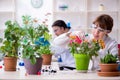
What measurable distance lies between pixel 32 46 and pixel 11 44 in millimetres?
350

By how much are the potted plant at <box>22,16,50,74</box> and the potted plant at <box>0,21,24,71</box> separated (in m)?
0.15

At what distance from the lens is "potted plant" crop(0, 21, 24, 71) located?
7.61ft

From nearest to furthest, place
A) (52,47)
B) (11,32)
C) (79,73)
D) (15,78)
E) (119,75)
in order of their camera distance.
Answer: (15,78)
(119,75)
(79,73)
(11,32)
(52,47)

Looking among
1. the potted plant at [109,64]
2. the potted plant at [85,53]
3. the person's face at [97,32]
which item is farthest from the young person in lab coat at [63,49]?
the potted plant at [109,64]

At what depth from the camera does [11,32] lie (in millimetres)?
2332

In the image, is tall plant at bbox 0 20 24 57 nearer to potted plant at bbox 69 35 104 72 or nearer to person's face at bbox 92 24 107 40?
potted plant at bbox 69 35 104 72

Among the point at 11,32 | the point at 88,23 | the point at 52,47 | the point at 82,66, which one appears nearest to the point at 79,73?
the point at 82,66

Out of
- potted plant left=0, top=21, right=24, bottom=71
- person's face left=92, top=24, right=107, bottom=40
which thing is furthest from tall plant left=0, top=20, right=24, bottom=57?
person's face left=92, top=24, right=107, bottom=40

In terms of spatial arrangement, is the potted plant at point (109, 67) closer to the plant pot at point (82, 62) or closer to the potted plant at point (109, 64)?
the potted plant at point (109, 64)

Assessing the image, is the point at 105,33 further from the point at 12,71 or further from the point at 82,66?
the point at 12,71

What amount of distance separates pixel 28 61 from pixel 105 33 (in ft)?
3.51

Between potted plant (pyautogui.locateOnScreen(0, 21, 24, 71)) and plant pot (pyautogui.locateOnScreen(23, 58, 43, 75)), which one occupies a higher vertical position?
potted plant (pyautogui.locateOnScreen(0, 21, 24, 71))

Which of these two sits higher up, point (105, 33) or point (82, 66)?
point (105, 33)

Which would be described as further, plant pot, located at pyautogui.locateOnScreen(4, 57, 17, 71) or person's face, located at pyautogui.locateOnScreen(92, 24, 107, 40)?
person's face, located at pyautogui.locateOnScreen(92, 24, 107, 40)
